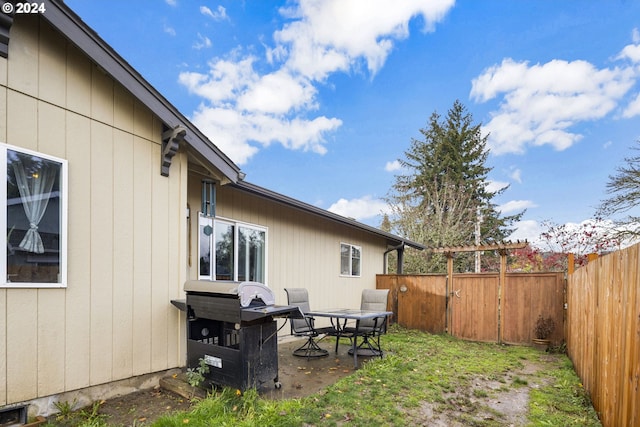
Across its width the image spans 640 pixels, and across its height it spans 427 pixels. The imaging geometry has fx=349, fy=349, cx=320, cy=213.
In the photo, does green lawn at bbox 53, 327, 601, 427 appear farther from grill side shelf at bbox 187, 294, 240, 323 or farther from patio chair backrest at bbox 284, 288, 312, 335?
patio chair backrest at bbox 284, 288, 312, 335

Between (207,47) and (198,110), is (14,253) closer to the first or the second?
(207,47)

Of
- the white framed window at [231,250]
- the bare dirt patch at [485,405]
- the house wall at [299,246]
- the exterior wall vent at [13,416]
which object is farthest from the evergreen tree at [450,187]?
the exterior wall vent at [13,416]

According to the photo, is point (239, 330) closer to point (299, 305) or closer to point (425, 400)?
point (425, 400)

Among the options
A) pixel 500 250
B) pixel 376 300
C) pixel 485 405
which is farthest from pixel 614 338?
pixel 500 250

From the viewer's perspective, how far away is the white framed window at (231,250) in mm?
5410

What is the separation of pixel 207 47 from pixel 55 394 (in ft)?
34.0

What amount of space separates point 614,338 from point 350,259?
7.24m

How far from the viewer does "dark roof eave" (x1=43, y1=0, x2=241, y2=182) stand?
10.4ft

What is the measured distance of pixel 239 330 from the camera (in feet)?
11.8

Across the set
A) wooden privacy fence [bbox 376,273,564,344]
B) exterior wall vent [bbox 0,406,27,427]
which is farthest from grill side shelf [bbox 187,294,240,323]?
wooden privacy fence [bbox 376,273,564,344]

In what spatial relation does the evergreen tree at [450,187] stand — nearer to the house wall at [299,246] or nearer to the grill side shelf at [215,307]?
the house wall at [299,246]

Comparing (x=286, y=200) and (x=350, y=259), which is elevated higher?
(x=286, y=200)

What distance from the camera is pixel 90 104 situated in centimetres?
358

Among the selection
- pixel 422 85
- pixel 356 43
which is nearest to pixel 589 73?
pixel 422 85
